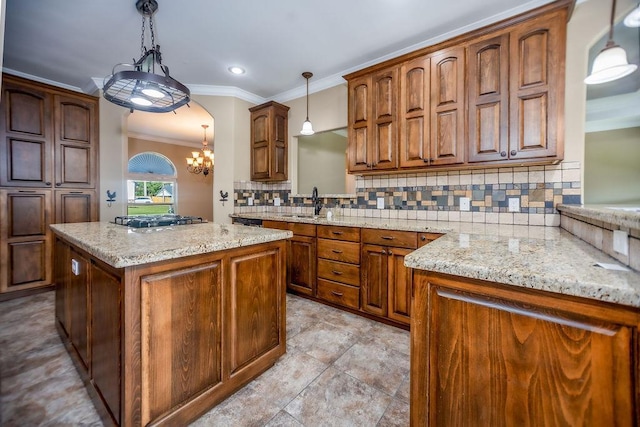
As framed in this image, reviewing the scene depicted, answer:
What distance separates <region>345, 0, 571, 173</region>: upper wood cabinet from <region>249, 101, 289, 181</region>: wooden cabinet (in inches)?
55.6

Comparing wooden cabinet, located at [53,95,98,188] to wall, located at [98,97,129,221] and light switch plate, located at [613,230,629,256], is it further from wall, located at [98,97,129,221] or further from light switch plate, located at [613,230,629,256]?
light switch plate, located at [613,230,629,256]

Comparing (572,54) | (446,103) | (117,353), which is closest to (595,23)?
(572,54)

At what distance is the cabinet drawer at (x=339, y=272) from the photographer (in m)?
2.53

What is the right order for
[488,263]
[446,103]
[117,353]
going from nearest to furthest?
[488,263] < [117,353] < [446,103]

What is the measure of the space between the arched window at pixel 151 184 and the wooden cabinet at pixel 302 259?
5471mm

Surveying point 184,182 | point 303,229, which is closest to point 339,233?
point 303,229

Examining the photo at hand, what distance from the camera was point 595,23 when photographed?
6.50 ft

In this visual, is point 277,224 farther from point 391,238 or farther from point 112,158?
point 112,158

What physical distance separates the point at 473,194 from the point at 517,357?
6.49 ft

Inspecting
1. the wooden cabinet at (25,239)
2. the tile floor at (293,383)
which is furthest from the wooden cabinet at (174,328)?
the wooden cabinet at (25,239)

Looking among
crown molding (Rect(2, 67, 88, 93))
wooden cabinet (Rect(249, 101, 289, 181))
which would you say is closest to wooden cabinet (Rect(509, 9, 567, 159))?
wooden cabinet (Rect(249, 101, 289, 181))

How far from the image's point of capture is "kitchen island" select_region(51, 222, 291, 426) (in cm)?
114

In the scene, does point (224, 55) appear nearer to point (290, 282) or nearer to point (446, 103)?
point (446, 103)

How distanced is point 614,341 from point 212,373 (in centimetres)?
158
